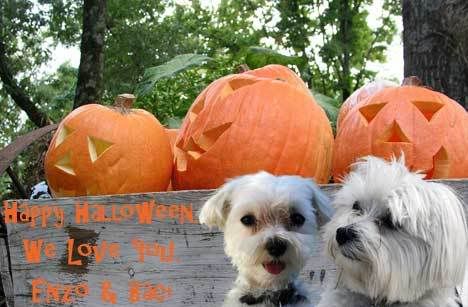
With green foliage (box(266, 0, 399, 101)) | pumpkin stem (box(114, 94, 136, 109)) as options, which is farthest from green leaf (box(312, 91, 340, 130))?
green foliage (box(266, 0, 399, 101))

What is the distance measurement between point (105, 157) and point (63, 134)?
228mm

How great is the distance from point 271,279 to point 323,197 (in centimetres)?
28

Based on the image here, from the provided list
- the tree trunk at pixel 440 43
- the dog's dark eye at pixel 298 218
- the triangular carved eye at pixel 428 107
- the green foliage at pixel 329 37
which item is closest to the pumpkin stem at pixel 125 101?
the dog's dark eye at pixel 298 218

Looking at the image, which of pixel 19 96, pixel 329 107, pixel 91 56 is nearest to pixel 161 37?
pixel 19 96

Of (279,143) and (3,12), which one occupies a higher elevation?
(3,12)

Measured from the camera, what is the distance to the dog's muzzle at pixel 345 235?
1.44 meters

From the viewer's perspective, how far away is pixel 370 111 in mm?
2199

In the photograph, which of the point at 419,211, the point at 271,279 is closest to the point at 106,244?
the point at 271,279

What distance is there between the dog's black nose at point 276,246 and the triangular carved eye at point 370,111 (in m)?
0.73

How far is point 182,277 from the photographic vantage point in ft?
6.65

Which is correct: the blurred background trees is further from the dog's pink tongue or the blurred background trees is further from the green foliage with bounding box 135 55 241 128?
the dog's pink tongue

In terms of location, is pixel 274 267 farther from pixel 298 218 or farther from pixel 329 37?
pixel 329 37

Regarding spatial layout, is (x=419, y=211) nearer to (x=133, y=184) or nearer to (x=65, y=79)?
(x=133, y=184)

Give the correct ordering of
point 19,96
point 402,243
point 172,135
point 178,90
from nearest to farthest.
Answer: point 402,243 → point 172,135 → point 178,90 → point 19,96
